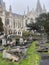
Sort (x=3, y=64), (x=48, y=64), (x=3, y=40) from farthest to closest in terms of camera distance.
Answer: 1. (x=3, y=40)
2. (x=48, y=64)
3. (x=3, y=64)

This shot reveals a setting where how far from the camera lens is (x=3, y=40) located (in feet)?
180

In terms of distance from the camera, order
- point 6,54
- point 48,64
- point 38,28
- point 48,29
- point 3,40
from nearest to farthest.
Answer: point 6,54
point 48,64
point 3,40
point 48,29
point 38,28

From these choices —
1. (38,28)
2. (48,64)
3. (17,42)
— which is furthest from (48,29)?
(48,64)

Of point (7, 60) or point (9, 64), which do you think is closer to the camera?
point (9, 64)

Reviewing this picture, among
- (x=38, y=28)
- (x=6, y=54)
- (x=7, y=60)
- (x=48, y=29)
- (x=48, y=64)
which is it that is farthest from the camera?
(x=38, y=28)

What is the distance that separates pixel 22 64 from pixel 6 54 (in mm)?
3056

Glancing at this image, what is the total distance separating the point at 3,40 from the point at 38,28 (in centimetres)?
9744

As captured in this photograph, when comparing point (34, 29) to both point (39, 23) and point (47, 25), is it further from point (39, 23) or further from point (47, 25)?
point (47, 25)

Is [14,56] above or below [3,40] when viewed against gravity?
above

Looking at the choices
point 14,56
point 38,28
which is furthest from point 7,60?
point 38,28

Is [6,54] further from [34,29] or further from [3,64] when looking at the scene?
[34,29]

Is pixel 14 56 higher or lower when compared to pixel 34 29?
higher

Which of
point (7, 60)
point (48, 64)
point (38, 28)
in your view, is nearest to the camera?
point (7, 60)

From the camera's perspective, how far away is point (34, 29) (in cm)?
15775
